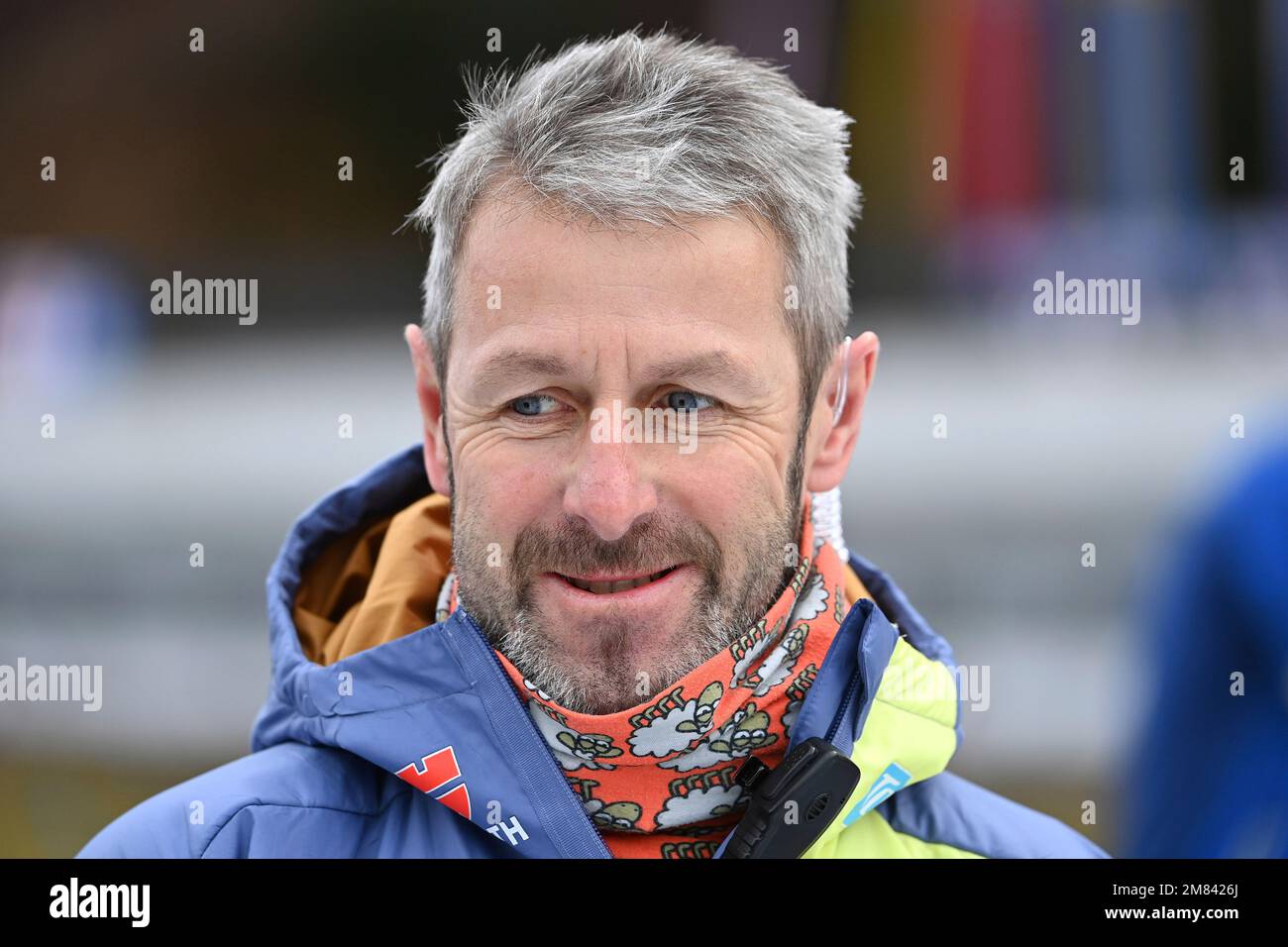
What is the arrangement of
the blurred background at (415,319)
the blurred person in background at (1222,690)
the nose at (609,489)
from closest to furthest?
the nose at (609,489), the blurred person in background at (1222,690), the blurred background at (415,319)

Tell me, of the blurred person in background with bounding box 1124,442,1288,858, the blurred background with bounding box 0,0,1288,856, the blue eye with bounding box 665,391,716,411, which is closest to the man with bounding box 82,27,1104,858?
the blue eye with bounding box 665,391,716,411

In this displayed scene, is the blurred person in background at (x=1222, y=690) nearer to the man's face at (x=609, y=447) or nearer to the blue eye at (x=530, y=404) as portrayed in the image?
the man's face at (x=609, y=447)

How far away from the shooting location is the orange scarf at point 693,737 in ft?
5.11

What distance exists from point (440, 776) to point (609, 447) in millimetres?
436

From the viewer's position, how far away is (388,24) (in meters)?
4.09

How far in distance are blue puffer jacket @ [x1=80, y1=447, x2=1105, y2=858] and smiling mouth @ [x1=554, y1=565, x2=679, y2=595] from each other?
132mm

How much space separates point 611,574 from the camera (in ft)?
5.00

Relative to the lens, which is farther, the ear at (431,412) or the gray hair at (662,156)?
the ear at (431,412)

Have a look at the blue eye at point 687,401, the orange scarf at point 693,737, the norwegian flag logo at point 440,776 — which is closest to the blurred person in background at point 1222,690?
the orange scarf at point 693,737

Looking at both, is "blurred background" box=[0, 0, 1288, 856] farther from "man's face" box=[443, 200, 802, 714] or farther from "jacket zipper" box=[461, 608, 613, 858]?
"jacket zipper" box=[461, 608, 613, 858]

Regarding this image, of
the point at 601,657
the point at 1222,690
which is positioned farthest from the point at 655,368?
the point at 1222,690

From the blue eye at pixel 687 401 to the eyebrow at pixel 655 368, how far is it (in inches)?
1.1

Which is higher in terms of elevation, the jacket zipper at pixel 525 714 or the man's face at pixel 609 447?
the man's face at pixel 609 447

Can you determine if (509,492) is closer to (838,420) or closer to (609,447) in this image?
(609,447)
